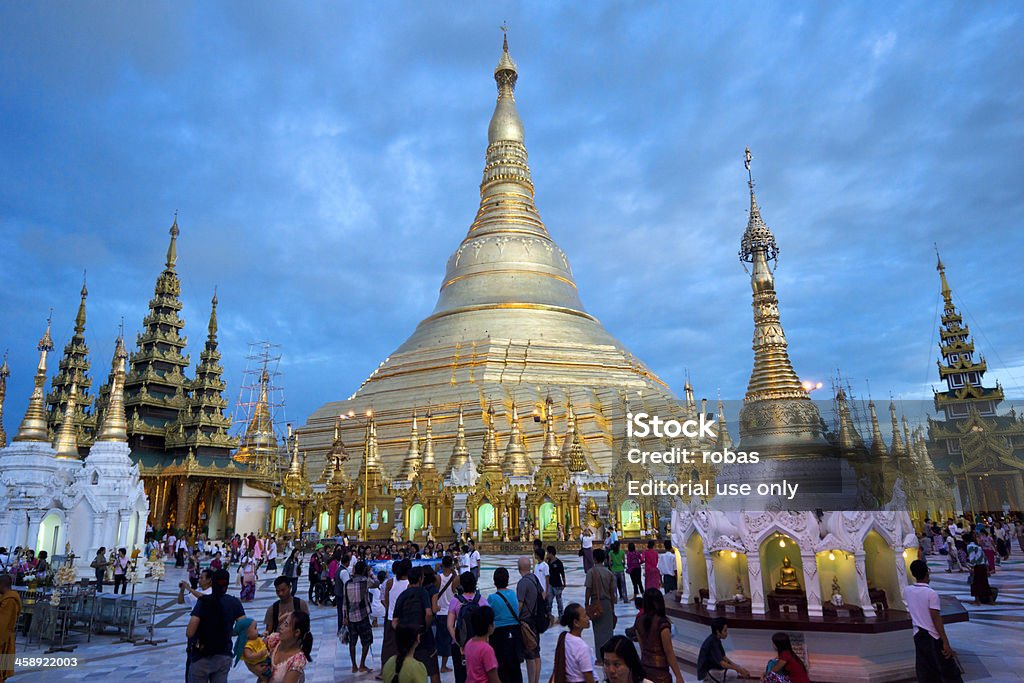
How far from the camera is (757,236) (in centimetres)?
1405

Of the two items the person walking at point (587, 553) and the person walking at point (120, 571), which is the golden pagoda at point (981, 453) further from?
the person walking at point (120, 571)

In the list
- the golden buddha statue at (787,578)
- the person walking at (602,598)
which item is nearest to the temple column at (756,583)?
the golden buddha statue at (787,578)

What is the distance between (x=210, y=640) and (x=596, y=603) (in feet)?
12.4

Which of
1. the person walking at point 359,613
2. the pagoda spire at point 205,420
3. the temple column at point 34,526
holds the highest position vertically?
the pagoda spire at point 205,420

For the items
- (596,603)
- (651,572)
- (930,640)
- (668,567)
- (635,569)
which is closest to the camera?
(930,640)

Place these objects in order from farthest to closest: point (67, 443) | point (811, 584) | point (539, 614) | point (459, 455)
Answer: point (459, 455)
point (67, 443)
point (811, 584)
point (539, 614)

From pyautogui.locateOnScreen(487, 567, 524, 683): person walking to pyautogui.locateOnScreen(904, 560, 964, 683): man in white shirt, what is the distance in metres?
3.34

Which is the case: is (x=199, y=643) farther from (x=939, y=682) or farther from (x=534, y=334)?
(x=534, y=334)

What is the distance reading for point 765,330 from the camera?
45.7 ft

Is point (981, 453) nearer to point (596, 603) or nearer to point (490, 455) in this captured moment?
point (490, 455)

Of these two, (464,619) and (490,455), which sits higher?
(490,455)

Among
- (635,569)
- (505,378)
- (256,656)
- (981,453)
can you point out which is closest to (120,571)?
(635,569)

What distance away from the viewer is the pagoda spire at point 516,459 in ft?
94.2

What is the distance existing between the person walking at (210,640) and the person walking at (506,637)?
207 centimetres
